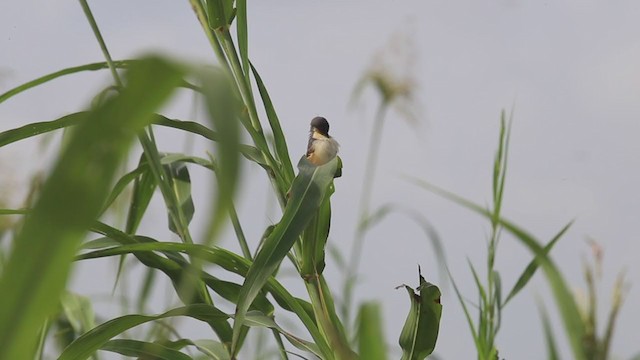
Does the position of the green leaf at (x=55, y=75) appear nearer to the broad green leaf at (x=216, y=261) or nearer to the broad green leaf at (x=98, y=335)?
A: the broad green leaf at (x=216, y=261)

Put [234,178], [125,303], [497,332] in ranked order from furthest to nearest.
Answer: [125,303] → [497,332] → [234,178]

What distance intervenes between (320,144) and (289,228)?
19 cm

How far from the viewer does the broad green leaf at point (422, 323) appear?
108 centimetres

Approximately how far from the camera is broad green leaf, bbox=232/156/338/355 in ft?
3.24

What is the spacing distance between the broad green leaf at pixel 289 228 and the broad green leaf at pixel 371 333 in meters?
0.45

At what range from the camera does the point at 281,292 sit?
115 cm

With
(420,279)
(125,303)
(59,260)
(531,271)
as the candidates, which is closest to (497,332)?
(531,271)

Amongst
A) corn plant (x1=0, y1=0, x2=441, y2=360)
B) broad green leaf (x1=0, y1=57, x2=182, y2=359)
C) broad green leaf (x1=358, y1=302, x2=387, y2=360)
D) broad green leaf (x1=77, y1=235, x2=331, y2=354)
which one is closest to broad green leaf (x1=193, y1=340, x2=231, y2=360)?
corn plant (x1=0, y1=0, x2=441, y2=360)

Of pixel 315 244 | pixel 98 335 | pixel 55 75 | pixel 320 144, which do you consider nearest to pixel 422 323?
pixel 315 244

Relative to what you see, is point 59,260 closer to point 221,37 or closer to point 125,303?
point 221,37

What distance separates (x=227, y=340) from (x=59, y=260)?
0.91 meters

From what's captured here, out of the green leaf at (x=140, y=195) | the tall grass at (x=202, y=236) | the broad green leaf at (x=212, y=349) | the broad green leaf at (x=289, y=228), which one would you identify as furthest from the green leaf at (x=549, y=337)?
the green leaf at (x=140, y=195)

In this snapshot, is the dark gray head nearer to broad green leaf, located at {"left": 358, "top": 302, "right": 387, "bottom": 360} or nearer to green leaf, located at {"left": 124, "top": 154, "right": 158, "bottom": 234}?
green leaf, located at {"left": 124, "top": 154, "right": 158, "bottom": 234}

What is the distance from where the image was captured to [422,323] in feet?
3.58
